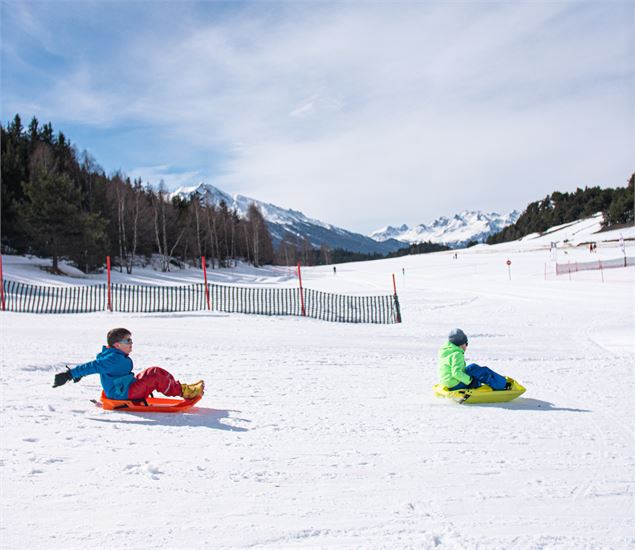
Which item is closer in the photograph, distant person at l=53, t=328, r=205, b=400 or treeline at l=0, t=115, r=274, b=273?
distant person at l=53, t=328, r=205, b=400

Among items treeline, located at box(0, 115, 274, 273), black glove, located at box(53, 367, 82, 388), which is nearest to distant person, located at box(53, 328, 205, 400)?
black glove, located at box(53, 367, 82, 388)

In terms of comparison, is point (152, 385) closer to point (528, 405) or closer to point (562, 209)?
point (528, 405)

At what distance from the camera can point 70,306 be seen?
19078 mm

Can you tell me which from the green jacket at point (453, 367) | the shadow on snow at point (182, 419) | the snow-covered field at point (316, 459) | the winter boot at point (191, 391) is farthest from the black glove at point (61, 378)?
the green jacket at point (453, 367)

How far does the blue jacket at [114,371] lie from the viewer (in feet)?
18.0

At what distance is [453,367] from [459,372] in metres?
0.10

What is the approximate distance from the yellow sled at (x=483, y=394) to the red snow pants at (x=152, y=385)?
136 inches

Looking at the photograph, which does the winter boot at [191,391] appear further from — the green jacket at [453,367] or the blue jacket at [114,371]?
the green jacket at [453,367]

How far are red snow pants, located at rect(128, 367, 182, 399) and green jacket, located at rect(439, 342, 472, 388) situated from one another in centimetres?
339

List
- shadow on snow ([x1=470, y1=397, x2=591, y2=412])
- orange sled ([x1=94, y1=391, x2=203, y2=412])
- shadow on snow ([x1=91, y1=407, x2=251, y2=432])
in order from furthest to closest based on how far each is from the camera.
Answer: shadow on snow ([x1=470, y1=397, x2=591, y2=412]) → orange sled ([x1=94, y1=391, x2=203, y2=412]) → shadow on snow ([x1=91, y1=407, x2=251, y2=432])

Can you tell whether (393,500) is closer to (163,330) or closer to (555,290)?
(163,330)

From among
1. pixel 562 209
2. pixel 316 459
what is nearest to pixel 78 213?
pixel 316 459

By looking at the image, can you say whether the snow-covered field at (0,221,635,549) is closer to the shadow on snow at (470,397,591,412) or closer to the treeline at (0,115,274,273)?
the shadow on snow at (470,397,591,412)

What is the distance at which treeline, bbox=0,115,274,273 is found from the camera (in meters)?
30.6
